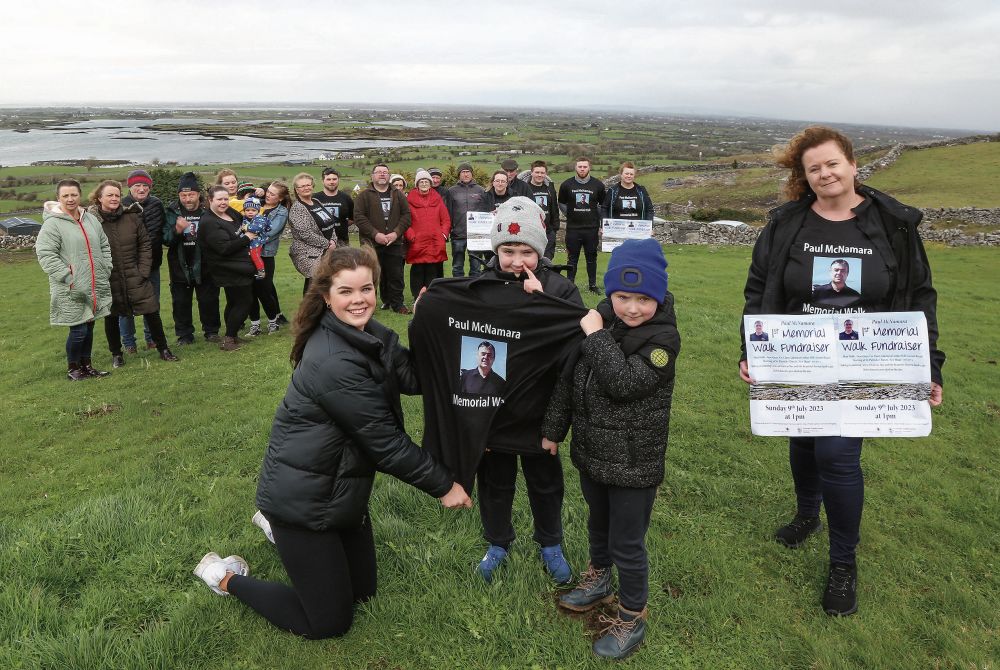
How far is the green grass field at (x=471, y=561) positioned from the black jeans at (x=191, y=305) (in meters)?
3.23

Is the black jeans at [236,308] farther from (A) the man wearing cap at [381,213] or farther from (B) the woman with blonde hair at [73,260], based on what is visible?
(A) the man wearing cap at [381,213]

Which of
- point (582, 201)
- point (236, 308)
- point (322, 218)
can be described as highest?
point (582, 201)

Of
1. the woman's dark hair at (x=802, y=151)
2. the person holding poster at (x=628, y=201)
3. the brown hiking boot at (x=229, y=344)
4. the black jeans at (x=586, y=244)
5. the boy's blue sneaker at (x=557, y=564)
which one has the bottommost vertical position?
the brown hiking boot at (x=229, y=344)

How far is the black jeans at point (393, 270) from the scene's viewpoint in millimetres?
10922

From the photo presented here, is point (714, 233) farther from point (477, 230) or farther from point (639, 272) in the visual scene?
point (639, 272)

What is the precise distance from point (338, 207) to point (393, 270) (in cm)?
150

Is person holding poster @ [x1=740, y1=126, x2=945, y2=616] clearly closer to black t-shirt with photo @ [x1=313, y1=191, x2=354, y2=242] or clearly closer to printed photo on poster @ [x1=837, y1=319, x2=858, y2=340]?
printed photo on poster @ [x1=837, y1=319, x2=858, y2=340]

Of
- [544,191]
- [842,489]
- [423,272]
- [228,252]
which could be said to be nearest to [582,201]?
[544,191]

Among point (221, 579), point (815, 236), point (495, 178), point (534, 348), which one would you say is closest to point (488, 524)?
point (534, 348)

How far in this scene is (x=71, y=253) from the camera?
303 inches

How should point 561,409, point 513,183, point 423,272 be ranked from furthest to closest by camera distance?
point 423,272
point 513,183
point 561,409

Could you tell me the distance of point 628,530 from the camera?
123 inches

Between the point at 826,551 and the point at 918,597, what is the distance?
559 mm

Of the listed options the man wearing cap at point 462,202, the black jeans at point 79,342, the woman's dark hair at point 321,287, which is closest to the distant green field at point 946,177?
the man wearing cap at point 462,202
